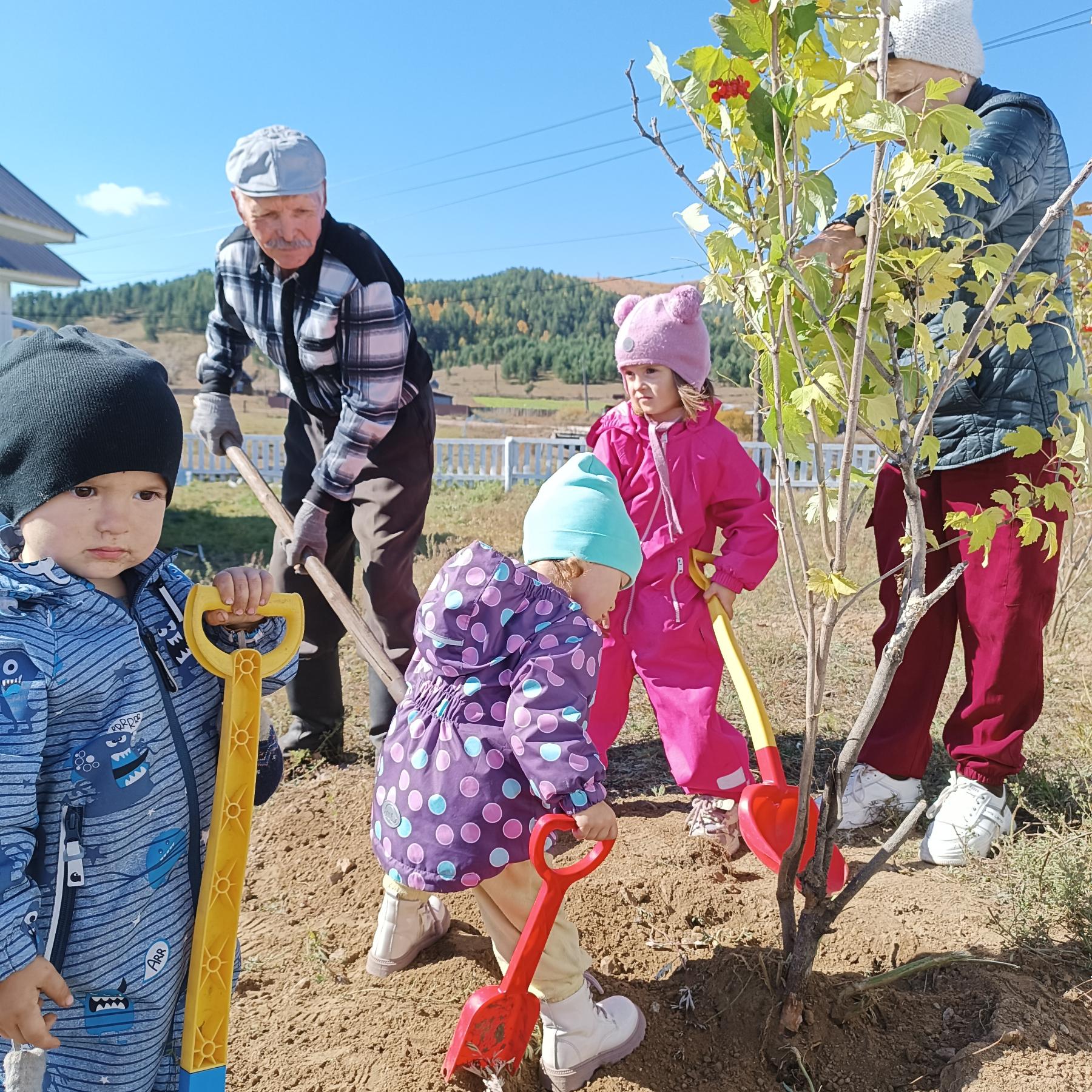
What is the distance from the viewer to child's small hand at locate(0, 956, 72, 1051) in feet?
3.72

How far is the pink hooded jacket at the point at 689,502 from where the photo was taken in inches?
112

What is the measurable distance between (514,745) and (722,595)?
121 cm

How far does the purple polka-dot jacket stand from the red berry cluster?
2.84 ft

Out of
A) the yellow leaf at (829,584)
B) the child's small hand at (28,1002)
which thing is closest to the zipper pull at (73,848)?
the child's small hand at (28,1002)

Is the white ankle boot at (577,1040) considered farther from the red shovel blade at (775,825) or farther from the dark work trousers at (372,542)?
the dark work trousers at (372,542)

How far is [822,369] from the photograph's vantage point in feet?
5.45

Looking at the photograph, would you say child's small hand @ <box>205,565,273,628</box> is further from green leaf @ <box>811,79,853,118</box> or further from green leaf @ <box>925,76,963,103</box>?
green leaf @ <box>925,76,963,103</box>

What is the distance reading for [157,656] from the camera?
4.68 feet

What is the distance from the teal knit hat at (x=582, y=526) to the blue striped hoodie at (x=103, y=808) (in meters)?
0.80

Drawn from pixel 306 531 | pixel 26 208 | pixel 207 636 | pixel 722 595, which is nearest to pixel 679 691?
pixel 722 595

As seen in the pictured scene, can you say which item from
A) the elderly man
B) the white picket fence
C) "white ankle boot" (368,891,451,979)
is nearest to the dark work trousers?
the elderly man

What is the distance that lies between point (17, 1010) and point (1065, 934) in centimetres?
223

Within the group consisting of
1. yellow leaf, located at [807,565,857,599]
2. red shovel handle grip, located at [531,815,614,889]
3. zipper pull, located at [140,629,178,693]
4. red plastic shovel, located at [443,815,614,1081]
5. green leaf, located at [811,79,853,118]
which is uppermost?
green leaf, located at [811,79,853,118]

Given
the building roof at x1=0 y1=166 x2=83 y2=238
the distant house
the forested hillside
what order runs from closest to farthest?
1. the distant house
2. the building roof at x1=0 y1=166 x2=83 y2=238
3. the forested hillside
